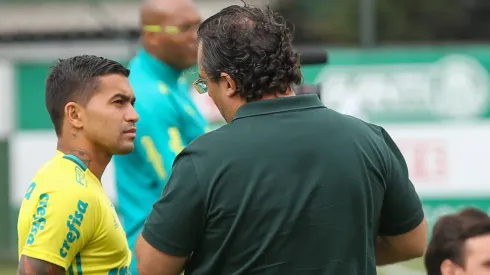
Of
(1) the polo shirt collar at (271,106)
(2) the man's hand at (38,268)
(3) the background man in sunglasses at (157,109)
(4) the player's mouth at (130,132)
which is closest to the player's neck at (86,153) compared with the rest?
(4) the player's mouth at (130,132)

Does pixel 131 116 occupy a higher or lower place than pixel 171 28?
lower

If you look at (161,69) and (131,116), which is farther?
(161,69)

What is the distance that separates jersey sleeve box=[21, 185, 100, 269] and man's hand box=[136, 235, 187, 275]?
0.25 m

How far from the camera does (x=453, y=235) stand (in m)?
4.05

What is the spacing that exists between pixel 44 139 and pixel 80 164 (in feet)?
26.3

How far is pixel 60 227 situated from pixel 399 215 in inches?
40.6

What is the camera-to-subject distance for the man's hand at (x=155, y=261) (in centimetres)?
306

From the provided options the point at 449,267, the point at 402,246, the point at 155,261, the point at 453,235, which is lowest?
the point at 449,267

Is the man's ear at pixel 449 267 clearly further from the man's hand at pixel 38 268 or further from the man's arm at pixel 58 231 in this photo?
the man's hand at pixel 38 268

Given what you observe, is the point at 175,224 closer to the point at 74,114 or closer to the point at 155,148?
the point at 74,114

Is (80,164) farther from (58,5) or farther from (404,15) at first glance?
(58,5)

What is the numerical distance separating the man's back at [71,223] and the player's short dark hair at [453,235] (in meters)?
1.26

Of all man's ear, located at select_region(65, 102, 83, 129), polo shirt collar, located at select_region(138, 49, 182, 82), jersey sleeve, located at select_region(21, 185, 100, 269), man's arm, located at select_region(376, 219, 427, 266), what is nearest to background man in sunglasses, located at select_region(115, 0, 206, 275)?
polo shirt collar, located at select_region(138, 49, 182, 82)

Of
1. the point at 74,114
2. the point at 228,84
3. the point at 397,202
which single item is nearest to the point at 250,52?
the point at 228,84
